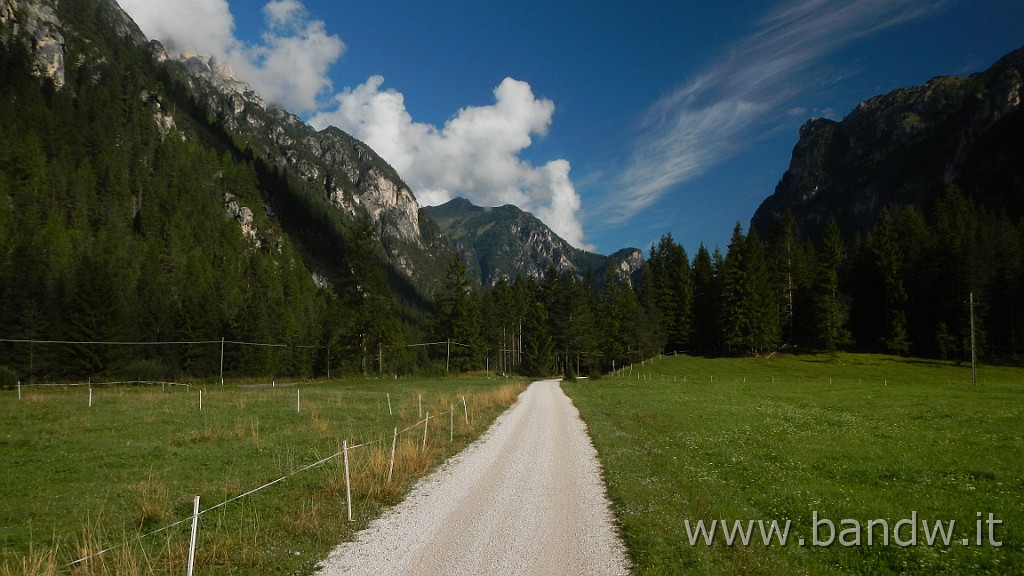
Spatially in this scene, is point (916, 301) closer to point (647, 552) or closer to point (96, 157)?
point (647, 552)

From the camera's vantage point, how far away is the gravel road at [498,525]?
7406mm

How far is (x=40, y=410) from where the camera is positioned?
2650 centimetres

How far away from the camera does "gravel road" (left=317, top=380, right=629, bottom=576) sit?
292 inches

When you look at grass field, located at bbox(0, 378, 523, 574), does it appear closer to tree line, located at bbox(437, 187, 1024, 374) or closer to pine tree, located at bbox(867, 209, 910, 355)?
tree line, located at bbox(437, 187, 1024, 374)

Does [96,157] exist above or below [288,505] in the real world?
above

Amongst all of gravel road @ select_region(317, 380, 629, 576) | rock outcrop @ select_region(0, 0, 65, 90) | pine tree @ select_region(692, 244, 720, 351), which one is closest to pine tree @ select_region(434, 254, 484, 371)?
pine tree @ select_region(692, 244, 720, 351)

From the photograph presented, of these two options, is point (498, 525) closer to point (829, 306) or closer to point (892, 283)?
point (829, 306)

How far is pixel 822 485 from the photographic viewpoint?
457 inches

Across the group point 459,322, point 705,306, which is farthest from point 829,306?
point 459,322

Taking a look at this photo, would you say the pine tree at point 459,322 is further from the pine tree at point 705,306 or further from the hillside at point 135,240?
the pine tree at point 705,306

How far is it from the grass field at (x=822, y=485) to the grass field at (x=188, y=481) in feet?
20.1

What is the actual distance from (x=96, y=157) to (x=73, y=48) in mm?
72343

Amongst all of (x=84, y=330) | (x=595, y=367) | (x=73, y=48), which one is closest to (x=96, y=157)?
(x=73, y=48)

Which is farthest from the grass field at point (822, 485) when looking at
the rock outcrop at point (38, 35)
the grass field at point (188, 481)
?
the rock outcrop at point (38, 35)
